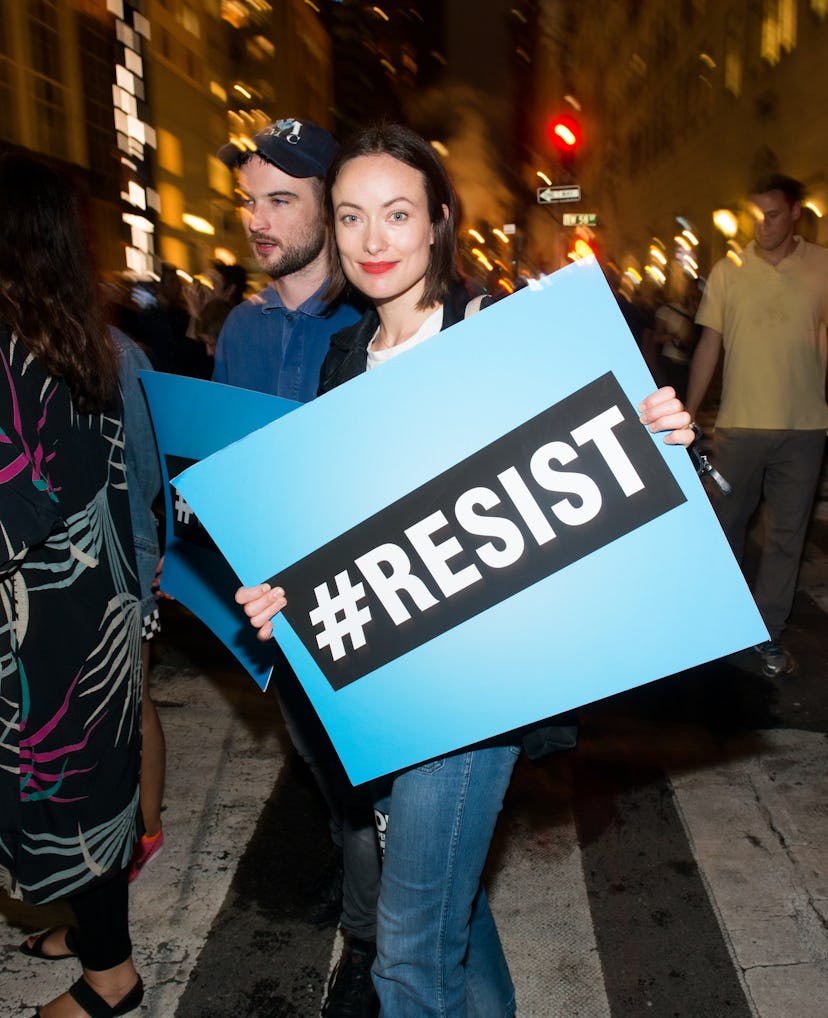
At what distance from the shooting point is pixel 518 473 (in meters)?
→ 1.71

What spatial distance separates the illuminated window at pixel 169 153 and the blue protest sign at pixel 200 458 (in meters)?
34.3


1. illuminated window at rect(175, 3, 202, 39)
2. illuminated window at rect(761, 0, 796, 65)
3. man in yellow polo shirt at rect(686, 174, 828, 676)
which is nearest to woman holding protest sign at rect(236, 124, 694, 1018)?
man in yellow polo shirt at rect(686, 174, 828, 676)

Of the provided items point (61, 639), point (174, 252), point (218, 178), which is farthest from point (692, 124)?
point (61, 639)

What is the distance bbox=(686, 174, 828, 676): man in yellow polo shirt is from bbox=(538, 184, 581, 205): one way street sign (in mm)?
12194

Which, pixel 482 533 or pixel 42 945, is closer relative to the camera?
pixel 482 533

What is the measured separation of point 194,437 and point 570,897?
1.97 m

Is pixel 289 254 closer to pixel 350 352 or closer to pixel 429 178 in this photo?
pixel 350 352

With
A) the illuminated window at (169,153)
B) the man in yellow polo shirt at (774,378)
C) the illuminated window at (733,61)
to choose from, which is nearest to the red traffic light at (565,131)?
the man in yellow polo shirt at (774,378)

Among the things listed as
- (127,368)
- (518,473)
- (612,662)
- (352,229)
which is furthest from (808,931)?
(127,368)

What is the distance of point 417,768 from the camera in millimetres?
1923

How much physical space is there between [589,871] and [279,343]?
208 cm

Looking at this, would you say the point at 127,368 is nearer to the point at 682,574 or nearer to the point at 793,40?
the point at 682,574

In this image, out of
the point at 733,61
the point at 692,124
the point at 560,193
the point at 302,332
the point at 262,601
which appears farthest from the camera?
the point at 692,124

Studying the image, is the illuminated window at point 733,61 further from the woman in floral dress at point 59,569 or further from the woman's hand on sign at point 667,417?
the woman's hand on sign at point 667,417
